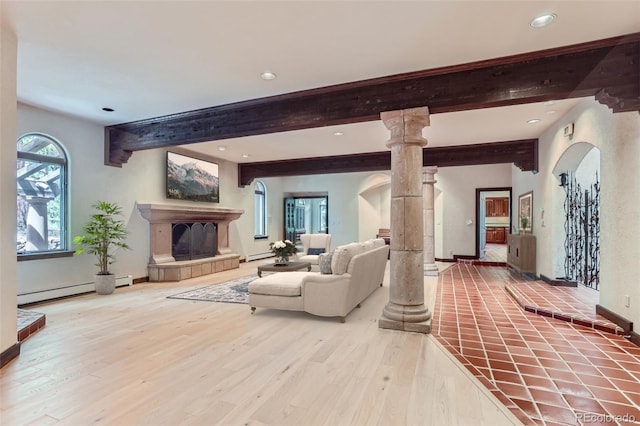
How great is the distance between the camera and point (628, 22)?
267 cm

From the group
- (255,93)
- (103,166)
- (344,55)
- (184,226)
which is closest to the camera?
(344,55)

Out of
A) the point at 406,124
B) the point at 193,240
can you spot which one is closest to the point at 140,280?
the point at 193,240

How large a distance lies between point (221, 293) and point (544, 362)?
455 cm

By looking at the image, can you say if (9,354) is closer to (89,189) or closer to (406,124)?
(89,189)

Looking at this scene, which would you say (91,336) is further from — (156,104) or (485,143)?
(485,143)

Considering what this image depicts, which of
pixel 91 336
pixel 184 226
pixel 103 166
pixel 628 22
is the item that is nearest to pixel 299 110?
pixel 628 22

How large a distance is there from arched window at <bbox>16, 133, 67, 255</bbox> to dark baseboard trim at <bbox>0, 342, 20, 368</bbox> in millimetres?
2477

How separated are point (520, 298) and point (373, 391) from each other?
3.54 meters

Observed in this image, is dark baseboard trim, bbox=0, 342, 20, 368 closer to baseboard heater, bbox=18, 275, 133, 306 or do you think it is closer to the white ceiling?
baseboard heater, bbox=18, 275, 133, 306

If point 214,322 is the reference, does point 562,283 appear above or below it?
above

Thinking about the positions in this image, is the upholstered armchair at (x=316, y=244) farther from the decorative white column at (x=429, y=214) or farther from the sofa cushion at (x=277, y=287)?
the sofa cushion at (x=277, y=287)

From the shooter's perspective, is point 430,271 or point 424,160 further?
point 430,271

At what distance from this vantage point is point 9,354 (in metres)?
2.87

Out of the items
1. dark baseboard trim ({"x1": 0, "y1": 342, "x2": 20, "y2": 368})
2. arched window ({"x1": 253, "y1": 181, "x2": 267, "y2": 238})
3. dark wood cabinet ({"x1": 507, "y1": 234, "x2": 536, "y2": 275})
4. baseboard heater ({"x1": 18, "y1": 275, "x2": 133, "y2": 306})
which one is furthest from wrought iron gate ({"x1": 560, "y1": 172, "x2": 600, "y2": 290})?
arched window ({"x1": 253, "y1": 181, "x2": 267, "y2": 238})
